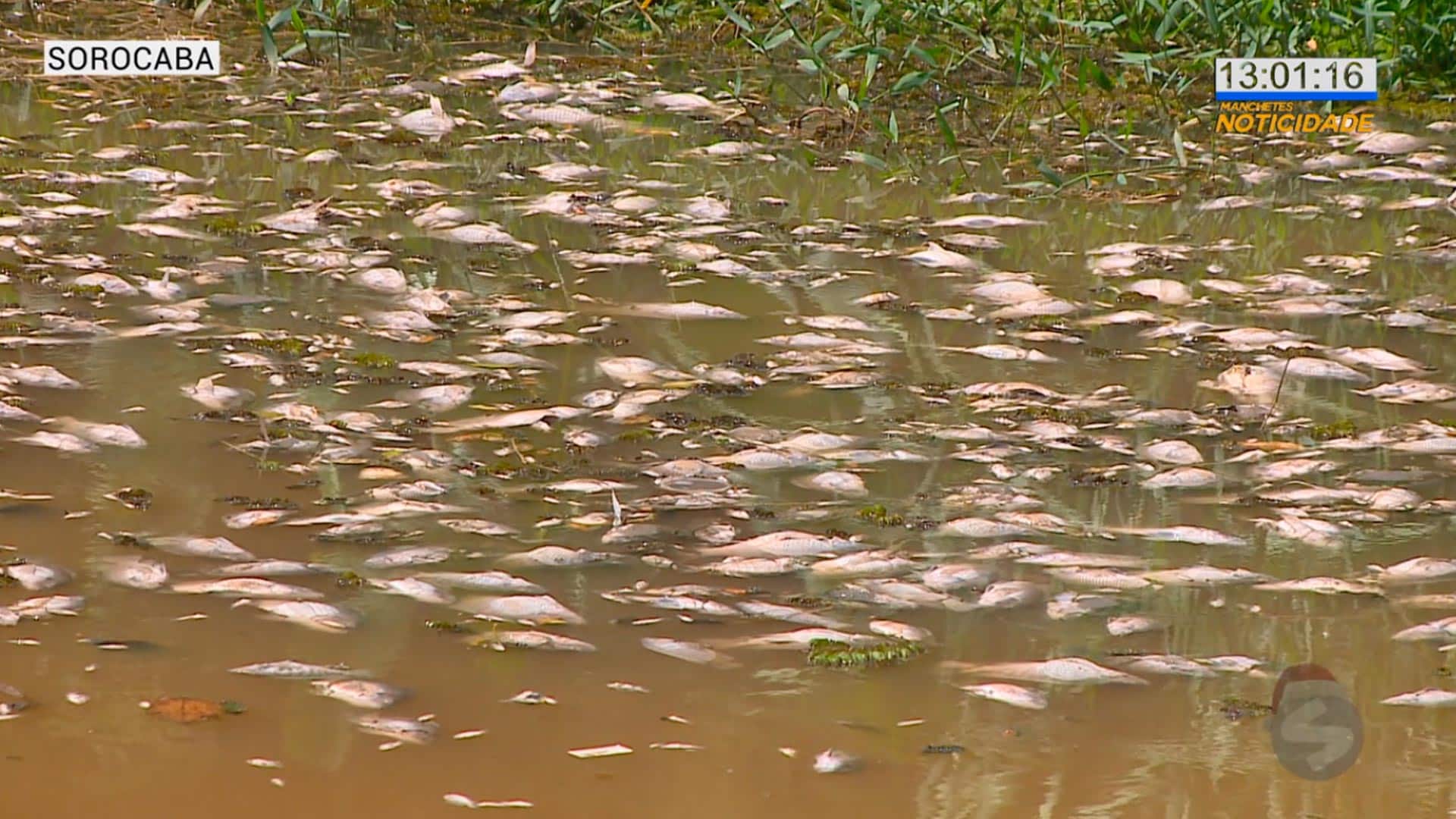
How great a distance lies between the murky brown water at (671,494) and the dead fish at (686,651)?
2 centimetres

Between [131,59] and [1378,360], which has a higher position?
[131,59]

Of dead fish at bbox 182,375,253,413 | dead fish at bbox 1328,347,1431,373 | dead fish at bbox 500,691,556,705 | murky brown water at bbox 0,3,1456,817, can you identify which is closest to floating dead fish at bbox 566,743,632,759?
murky brown water at bbox 0,3,1456,817

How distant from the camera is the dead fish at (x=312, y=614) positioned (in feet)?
7.34

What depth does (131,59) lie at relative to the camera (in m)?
5.73

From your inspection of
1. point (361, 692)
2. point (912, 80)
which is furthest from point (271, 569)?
point (912, 80)

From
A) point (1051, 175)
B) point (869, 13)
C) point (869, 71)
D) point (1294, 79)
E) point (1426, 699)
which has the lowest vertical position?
point (1426, 699)

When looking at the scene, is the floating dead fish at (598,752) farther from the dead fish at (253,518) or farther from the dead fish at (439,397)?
the dead fish at (439,397)

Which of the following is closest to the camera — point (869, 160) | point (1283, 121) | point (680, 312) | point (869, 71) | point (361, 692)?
point (361, 692)

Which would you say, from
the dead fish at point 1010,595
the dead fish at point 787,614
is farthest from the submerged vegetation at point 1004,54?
the dead fish at point 787,614

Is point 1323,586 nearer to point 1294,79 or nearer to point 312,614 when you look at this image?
point 312,614

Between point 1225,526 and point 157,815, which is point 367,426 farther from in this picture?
point 1225,526

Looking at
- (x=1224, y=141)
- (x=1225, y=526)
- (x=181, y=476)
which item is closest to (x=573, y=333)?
(x=181, y=476)

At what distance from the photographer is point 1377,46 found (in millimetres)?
5754

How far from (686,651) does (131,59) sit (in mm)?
4237
